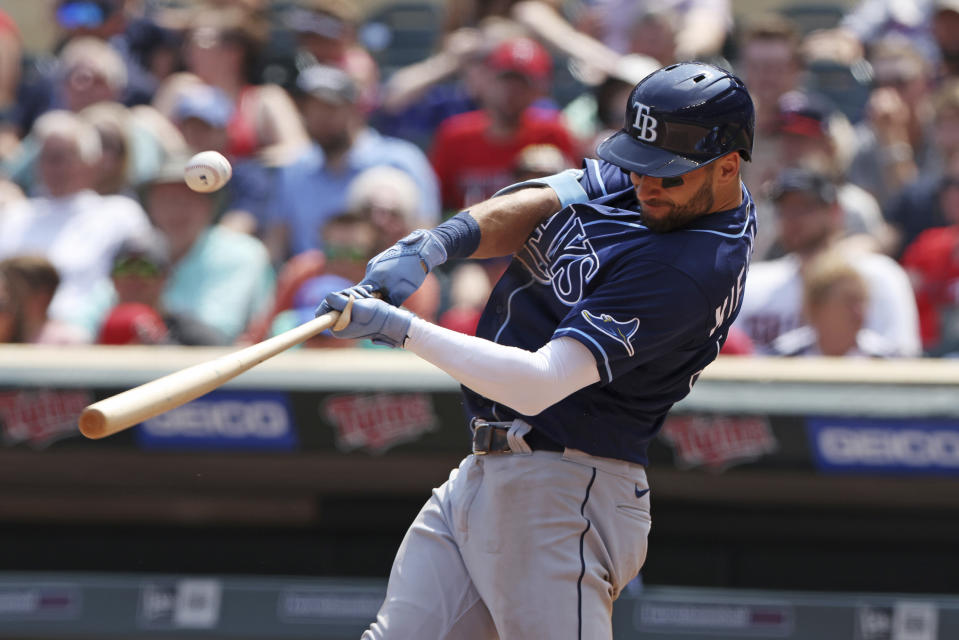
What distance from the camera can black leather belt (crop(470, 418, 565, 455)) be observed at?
2801 mm

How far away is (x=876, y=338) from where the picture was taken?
4.83 m

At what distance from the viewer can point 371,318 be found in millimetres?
2572

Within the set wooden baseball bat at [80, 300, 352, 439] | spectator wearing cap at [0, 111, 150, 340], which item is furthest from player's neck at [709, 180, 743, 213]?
spectator wearing cap at [0, 111, 150, 340]

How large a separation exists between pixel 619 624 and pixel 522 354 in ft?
7.43

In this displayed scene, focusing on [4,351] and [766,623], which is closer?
[766,623]

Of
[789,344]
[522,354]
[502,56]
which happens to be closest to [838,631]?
[789,344]

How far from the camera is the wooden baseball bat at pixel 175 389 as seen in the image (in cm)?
216

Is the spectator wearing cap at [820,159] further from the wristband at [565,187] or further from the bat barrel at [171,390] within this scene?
the bat barrel at [171,390]

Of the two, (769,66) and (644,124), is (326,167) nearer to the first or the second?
(769,66)

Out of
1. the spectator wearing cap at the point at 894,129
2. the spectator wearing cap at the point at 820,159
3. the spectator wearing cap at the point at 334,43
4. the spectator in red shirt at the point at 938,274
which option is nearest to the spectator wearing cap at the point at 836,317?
the spectator in red shirt at the point at 938,274

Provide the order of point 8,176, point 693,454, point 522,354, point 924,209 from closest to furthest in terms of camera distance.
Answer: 1. point 522,354
2. point 693,454
3. point 924,209
4. point 8,176

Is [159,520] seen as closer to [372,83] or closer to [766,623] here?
[766,623]

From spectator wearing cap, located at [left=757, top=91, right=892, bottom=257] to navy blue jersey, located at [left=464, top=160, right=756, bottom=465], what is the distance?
109 inches

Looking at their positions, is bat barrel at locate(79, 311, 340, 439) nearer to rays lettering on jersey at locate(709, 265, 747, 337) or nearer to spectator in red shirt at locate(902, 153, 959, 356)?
rays lettering on jersey at locate(709, 265, 747, 337)
